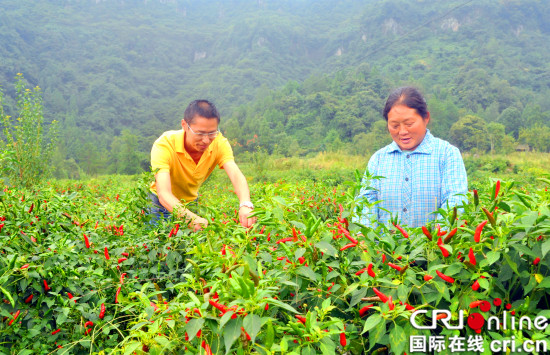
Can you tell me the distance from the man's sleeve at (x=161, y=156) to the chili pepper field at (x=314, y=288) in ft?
4.34

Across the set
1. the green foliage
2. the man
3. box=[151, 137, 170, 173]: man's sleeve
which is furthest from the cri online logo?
the green foliage

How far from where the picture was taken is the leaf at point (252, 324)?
98 cm

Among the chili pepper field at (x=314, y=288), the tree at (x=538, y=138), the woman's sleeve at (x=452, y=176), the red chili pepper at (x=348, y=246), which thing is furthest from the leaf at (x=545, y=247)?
the tree at (x=538, y=138)

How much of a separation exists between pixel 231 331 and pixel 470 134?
35.8 m

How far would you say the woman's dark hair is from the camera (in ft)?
8.82

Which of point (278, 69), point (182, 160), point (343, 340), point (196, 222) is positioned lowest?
point (343, 340)

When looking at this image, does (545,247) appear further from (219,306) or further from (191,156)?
(191,156)

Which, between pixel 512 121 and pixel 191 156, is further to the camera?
pixel 512 121

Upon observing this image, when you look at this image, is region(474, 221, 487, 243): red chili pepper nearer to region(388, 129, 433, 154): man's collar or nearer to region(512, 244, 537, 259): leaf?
region(512, 244, 537, 259): leaf

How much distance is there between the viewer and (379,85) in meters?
49.0

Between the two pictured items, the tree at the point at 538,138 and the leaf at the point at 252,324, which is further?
the tree at the point at 538,138

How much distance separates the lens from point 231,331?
1028 millimetres

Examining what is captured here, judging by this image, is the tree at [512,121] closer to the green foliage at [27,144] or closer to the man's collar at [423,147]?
the green foliage at [27,144]

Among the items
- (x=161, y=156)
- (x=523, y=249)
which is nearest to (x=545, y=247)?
(x=523, y=249)
